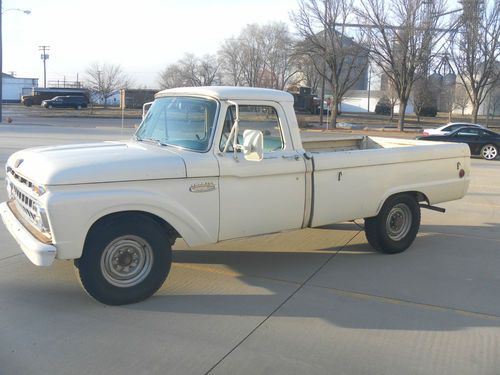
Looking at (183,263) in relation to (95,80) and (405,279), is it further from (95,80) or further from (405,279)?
(95,80)

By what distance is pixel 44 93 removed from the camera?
73750mm

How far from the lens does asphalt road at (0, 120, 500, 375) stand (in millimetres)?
3756

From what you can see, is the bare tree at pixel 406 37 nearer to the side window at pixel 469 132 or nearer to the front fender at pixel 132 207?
the side window at pixel 469 132

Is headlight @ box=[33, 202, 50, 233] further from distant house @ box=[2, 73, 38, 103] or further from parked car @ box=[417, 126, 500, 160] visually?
distant house @ box=[2, 73, 38, 103]

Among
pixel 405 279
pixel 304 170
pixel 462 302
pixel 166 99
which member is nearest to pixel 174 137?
pixel 166 99

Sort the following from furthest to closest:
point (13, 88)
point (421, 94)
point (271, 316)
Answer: point (13, 88)
point (421, 94)
point (271, 316)

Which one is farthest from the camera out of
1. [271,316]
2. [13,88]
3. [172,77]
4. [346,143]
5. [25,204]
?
[13,88]

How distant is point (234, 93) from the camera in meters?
5.31

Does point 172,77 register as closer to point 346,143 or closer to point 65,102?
point 65,102

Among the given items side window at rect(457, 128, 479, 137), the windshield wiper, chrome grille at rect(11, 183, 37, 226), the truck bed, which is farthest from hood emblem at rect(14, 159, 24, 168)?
side window at rect(457, 128, 479, 137)

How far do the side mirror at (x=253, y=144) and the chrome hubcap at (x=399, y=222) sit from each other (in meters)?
2.54

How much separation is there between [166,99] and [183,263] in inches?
72.6

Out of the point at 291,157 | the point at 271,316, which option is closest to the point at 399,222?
the point at 291,157

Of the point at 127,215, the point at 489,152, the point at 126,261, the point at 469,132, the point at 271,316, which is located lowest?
the point at 271,316
